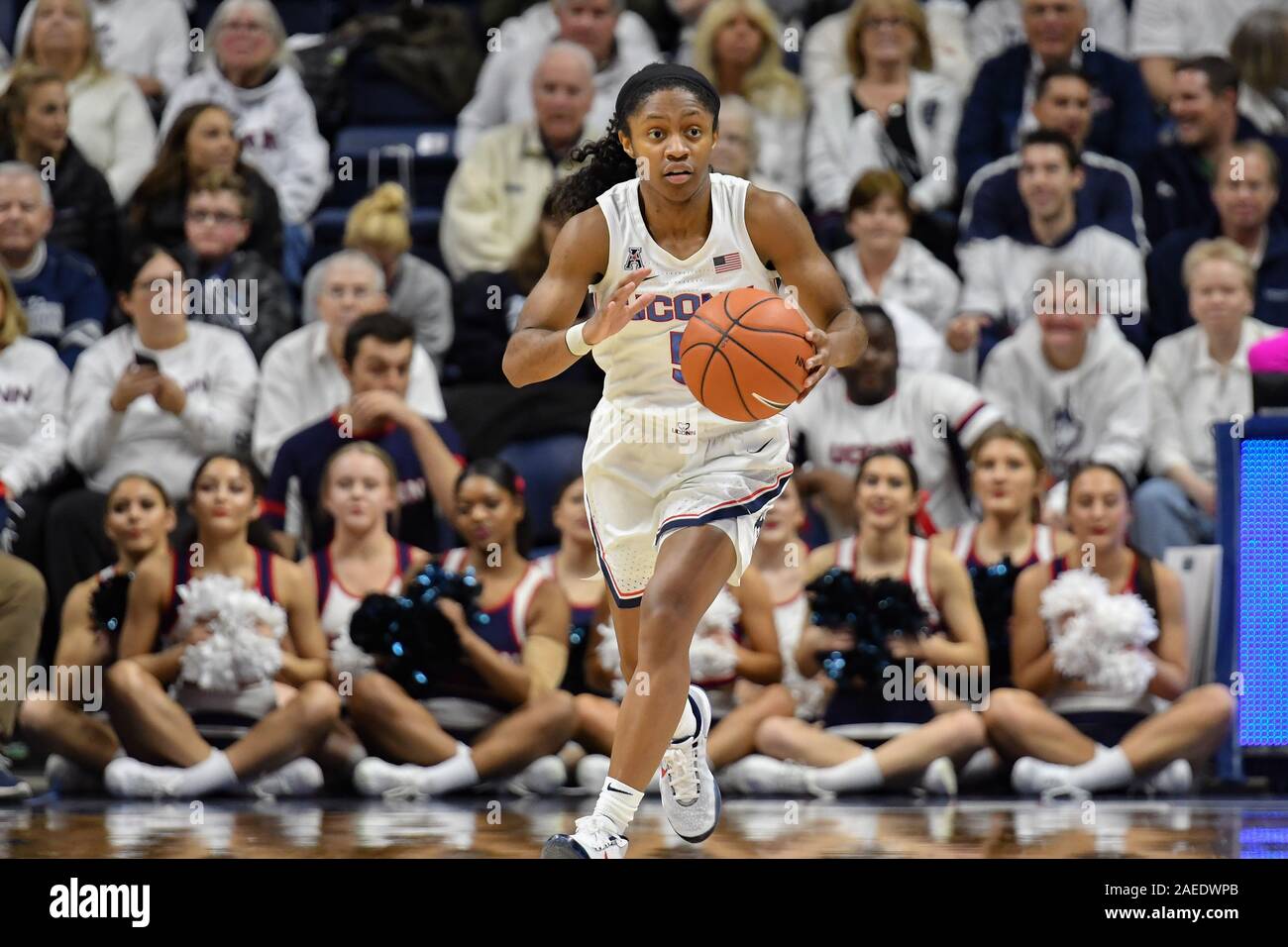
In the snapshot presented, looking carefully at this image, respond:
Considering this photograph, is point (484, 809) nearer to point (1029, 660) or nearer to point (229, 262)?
point (1029, 660)

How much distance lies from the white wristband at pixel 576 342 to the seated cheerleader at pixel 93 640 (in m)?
2.55

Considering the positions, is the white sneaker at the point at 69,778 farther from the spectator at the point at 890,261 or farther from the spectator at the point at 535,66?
the spectator at the point at 890,261

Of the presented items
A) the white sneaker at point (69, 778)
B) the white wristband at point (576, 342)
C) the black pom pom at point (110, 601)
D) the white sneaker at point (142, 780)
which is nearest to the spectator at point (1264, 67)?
the white wristband at point (576, 342)

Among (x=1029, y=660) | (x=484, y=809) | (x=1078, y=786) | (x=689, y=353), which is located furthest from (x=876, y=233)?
(x=689, y=353)

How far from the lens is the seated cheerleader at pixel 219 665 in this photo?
5.95m

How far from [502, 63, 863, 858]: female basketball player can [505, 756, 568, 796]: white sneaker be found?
1.65 m

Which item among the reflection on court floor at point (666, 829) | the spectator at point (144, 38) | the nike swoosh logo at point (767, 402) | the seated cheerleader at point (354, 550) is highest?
the spectator at point (144, 38)

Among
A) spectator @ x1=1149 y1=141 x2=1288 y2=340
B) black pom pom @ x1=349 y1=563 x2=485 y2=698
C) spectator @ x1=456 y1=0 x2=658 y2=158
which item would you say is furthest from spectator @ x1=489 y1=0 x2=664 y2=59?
black pom pom @ x1=349 y1=563 x2=485 y2=698

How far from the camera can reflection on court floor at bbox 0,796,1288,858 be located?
4.42 metres

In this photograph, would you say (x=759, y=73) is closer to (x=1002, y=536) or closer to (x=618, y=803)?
(x=1002, y=536)

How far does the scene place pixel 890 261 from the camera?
723cm

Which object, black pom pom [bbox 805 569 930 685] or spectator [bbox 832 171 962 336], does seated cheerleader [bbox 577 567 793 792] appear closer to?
black pom pom [bbox 805 569 930 685]

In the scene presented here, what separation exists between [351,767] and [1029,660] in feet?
7.31

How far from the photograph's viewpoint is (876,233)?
7137 millimetres
